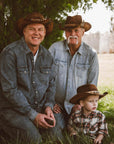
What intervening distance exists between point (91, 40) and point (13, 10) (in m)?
37.4

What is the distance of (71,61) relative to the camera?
472 cm

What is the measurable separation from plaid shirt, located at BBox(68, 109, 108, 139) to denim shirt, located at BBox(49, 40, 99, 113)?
76 cm

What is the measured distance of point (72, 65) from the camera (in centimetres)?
473

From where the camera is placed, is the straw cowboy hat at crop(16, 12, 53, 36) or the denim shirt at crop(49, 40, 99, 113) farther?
the denim shirt at crop(49, 40, 99, 113)

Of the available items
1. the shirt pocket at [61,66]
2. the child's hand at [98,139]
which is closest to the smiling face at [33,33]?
the shirt pocket at [61,66]

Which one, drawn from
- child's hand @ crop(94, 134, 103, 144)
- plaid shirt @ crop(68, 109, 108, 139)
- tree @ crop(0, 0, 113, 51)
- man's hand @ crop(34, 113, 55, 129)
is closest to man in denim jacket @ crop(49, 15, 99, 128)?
tree @ crop(0, 0, 113, 51)

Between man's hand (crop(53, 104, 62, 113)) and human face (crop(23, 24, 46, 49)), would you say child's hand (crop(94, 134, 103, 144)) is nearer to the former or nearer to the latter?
man's hand (crop(53, 104, 62, 113))

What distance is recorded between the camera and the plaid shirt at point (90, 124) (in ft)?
12.6

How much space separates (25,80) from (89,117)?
1148 mm

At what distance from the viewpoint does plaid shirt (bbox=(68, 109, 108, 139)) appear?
3.84m

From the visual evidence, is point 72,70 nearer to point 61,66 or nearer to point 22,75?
point 61,66

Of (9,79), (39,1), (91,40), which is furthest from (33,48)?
Result: (91,40)

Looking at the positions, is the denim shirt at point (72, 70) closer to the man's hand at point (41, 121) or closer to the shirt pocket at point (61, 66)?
the shirt pocket at point (61, 66)

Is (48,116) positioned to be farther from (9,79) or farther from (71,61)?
(71,61)
